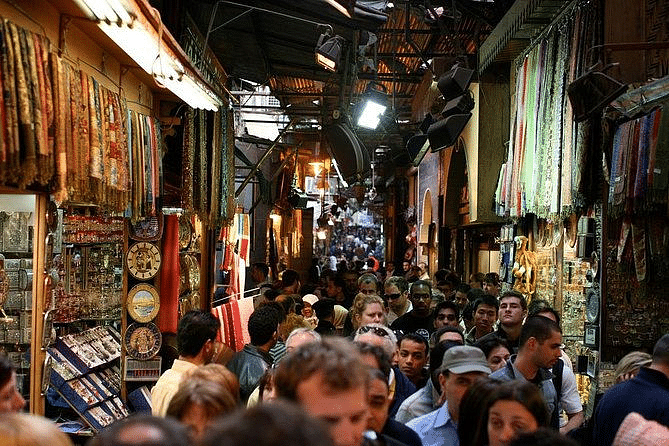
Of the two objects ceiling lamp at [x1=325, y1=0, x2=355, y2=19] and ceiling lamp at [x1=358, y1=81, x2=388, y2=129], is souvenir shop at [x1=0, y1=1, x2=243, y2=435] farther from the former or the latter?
ceiling lamp at [x1=358, y1=81, x2=388, y2=129]

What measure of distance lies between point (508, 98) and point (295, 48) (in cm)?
386

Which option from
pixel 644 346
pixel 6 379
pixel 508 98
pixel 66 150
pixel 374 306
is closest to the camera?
pixel 6 379

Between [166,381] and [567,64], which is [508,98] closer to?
[567,64]

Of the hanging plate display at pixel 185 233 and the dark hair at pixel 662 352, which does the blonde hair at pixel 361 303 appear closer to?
the hanging plate display at pixel 185 233

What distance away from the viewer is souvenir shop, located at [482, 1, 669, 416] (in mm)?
6828

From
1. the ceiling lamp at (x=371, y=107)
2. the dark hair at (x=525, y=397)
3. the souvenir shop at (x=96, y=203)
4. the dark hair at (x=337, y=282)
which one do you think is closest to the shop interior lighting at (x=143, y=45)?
the souvenir shop at (x=96, y=203)

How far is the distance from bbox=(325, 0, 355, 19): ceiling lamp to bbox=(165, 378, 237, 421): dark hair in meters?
4.84

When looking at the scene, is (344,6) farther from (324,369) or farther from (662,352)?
(324,369)

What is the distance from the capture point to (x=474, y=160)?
42.3 ft

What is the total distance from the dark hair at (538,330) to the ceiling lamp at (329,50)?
441 centimetres

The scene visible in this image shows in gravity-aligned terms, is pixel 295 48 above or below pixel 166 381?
above

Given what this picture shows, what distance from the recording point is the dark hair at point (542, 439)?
225 centimetres

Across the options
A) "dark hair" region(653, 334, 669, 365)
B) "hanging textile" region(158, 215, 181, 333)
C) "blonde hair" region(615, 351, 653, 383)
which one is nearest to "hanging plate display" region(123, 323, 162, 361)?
"hanging textile" region(158, 215, 181, 333)

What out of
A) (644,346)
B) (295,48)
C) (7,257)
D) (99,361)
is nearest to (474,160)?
(295,48)
